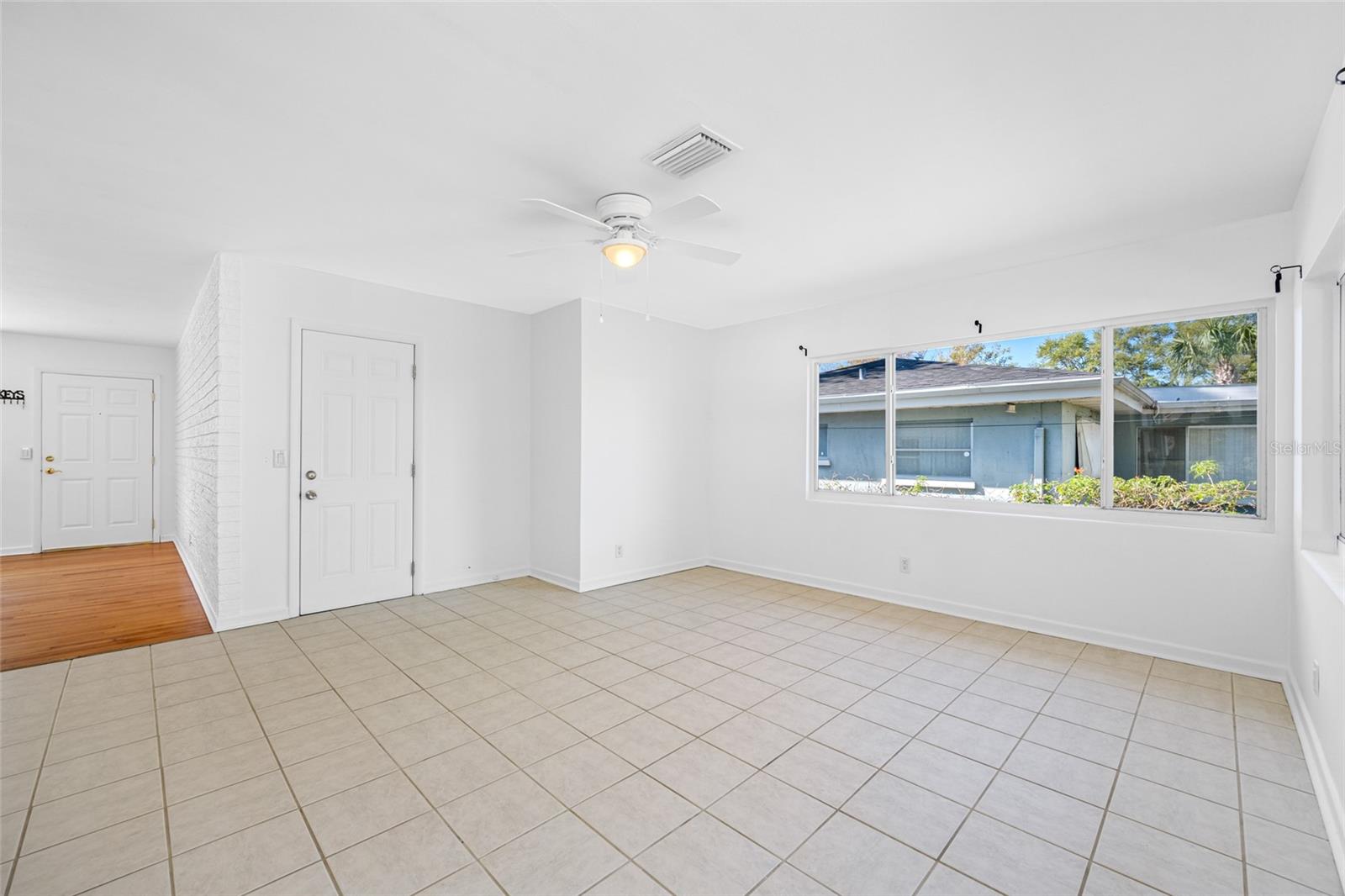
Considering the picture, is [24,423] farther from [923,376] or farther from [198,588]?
[923,376]

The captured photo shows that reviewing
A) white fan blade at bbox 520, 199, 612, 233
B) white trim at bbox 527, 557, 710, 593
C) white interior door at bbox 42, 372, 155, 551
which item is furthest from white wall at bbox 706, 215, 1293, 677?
white interior door at bbox 42, 372, 155, 551

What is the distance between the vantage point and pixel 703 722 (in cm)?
272

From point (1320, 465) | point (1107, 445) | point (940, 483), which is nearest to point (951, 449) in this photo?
point (940, 483)

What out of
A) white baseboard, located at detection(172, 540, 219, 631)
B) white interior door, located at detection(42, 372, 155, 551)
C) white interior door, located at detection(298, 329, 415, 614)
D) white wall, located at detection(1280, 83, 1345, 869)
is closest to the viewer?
white wall, located at detection(1280, 83, 1345, 869)

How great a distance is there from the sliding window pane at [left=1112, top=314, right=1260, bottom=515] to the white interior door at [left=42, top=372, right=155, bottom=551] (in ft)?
34.3

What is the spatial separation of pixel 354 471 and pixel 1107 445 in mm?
5602

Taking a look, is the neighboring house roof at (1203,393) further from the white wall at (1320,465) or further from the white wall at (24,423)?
the white wall at (24,423)

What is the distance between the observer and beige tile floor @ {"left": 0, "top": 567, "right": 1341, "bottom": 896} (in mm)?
1789

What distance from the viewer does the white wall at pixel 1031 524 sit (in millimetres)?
3283

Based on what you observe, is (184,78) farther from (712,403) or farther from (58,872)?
(712,403)

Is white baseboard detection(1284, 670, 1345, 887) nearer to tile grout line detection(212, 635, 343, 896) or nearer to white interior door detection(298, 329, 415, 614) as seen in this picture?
tile grout line detection(212, 635, 343, 896)

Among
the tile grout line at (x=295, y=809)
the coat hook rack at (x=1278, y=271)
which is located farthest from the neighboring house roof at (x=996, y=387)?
the tile grout line at (x=295, y=809)

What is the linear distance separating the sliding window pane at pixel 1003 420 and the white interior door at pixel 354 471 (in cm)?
430

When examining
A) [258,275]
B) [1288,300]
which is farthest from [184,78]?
[1288,300]
